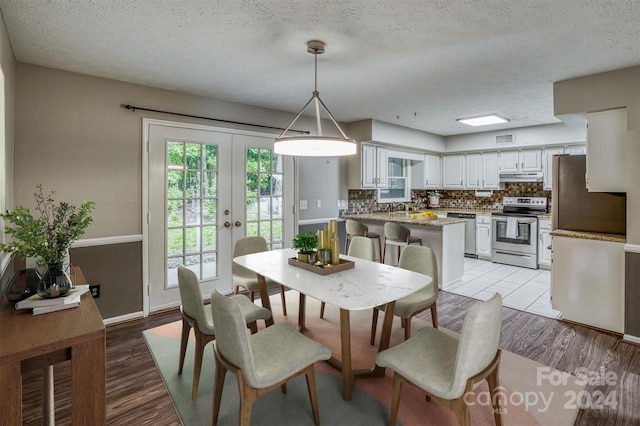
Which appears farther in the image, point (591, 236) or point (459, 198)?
point (459, 198)

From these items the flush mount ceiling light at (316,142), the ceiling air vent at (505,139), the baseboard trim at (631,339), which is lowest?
the baseboard trim at (631,339)

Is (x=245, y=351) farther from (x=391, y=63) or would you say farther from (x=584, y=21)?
(x=584, y=21)

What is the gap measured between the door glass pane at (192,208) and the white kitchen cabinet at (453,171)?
4.99 metres

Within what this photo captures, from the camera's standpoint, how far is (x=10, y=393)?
1209mm

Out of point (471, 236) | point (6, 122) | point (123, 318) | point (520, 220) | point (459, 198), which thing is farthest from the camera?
point (459, 198)

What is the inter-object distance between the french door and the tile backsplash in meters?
1.55

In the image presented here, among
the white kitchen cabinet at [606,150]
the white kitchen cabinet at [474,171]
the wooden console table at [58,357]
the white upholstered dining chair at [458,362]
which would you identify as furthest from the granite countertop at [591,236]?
the wooden console table at [58,357]

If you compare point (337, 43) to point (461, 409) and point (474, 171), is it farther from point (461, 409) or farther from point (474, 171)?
point (474, 171)

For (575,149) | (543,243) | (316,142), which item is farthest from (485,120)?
(316,142)

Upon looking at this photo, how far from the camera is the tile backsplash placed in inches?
226

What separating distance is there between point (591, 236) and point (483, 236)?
9.67 feet

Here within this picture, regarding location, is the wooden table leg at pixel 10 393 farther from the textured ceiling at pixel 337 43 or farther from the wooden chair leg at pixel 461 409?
the textured ceiling at pixel 337 43

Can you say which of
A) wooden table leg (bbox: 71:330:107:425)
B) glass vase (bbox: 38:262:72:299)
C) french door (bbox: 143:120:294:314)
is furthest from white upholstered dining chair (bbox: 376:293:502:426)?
french door (bbox: 143:120:294:314)

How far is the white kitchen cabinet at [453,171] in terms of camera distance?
684 centimetres
